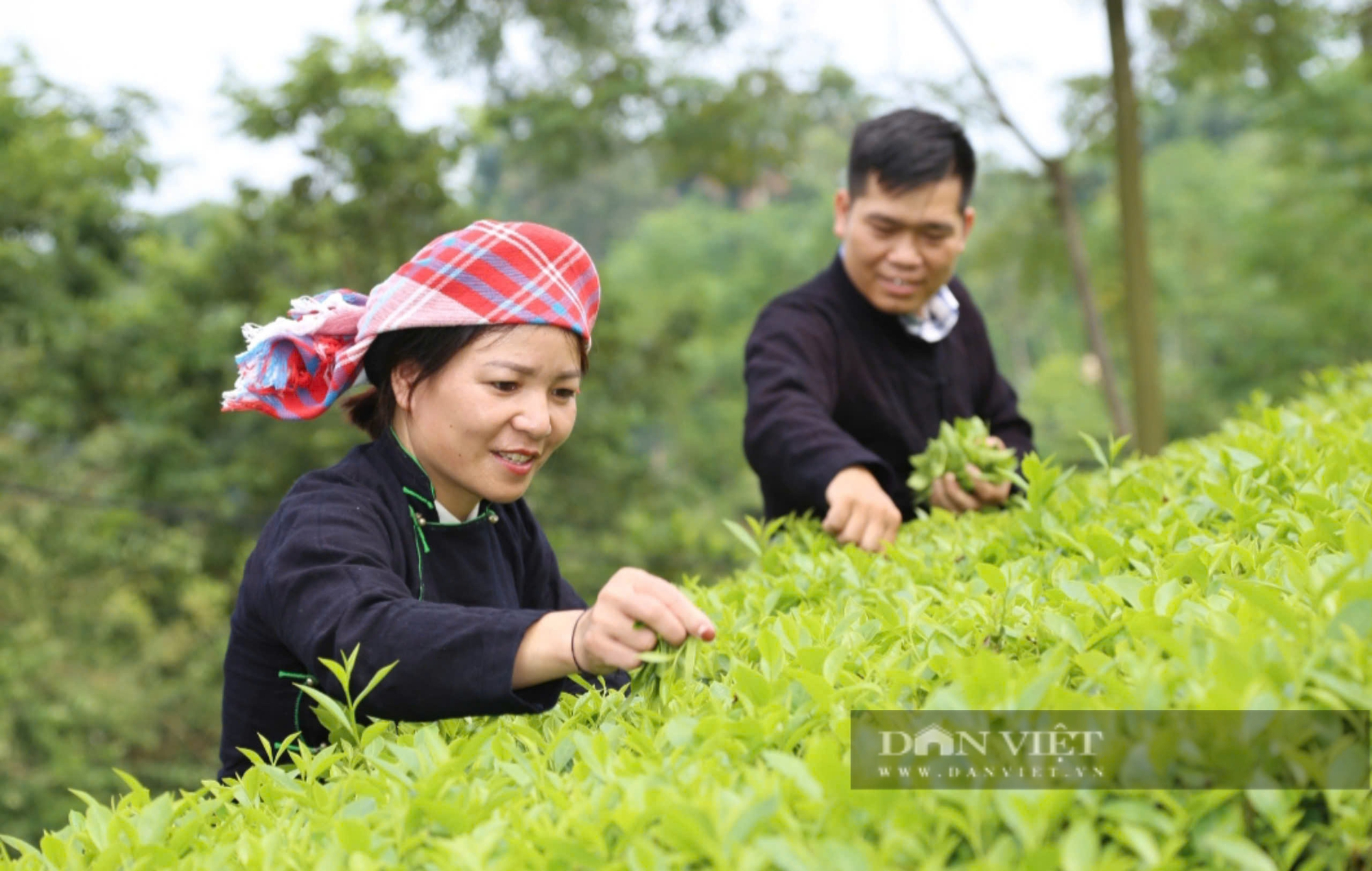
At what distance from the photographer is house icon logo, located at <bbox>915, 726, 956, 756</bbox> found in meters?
1.23

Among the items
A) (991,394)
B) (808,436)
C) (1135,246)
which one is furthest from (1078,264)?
(808,436)

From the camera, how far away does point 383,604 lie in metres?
1.79

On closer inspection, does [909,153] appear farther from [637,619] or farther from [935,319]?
[637,619]

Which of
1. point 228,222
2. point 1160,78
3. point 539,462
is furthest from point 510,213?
point 539,462

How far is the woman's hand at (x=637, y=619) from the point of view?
160 cm

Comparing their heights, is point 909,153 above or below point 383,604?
above

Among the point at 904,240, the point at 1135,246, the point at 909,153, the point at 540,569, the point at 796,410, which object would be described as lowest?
the point at 540,569

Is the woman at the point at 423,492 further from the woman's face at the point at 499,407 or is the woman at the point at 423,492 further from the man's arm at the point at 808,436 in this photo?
the man's arm at the point at 808,436

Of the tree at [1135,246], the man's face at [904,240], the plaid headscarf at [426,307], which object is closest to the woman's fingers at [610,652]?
the plaid headscarf at [426,307]

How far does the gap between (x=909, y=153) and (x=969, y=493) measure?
102 cm

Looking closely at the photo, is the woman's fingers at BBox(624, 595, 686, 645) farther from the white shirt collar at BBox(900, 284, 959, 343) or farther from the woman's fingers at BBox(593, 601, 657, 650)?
the white shirt collar at BBox(900, 284, 959, 343)

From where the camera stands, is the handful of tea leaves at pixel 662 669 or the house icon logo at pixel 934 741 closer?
the house icon logo at pixel 934 741

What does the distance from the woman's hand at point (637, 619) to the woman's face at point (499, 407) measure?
592mm

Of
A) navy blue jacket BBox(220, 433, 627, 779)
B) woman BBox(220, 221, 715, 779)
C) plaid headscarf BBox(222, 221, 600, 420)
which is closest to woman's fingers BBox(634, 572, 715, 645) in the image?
woman BBox(220, 221, 715, 779)
